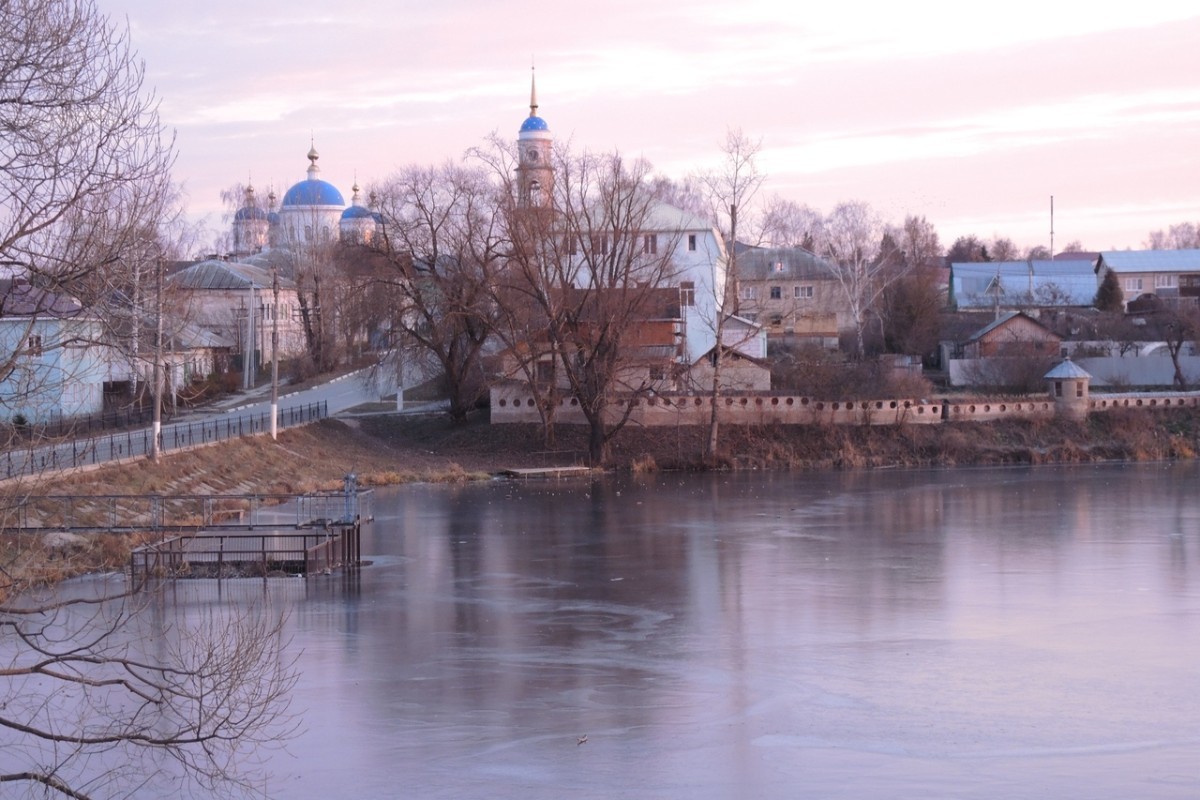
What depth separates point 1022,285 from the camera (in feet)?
244

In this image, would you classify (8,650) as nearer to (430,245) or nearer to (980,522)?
(980,522)

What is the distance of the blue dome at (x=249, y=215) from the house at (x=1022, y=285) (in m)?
41.6

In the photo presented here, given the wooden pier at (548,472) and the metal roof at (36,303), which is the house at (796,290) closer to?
the wooden pier at (548,472)

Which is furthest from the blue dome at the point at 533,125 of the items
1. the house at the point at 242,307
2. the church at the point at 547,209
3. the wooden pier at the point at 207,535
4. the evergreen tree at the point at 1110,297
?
the wooden pier at the point at 207,535

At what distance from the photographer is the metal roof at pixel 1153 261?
81.2 metres

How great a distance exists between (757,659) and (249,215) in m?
73.0

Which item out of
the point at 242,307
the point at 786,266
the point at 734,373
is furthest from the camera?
the point at 786,266

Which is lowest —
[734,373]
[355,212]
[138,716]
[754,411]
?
[138,716]

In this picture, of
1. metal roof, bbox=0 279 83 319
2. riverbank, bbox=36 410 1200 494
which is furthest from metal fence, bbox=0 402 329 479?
metal roof, bbox=0 279 83 319

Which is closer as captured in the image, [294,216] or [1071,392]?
[1071,392]

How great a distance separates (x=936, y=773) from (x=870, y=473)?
28343 mm

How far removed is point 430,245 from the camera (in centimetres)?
4225

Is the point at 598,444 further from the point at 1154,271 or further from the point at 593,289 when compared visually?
the point at 1154,271

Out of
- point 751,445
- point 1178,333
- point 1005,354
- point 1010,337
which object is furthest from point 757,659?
point 1178,333
